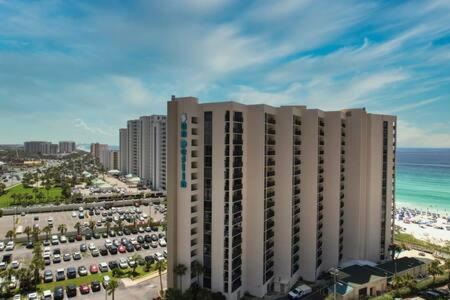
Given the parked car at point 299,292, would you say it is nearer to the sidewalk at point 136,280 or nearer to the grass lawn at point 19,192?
the sidewalk at point 136,280

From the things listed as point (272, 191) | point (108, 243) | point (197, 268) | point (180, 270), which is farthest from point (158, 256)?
point (272, 191)

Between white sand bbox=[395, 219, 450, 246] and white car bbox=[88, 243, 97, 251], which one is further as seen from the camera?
white sand bbox=[395, 219, 450, 246]

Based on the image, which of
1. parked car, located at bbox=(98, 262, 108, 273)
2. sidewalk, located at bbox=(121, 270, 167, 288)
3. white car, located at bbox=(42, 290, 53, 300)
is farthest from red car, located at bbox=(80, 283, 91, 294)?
parked car, located at bbox=(98, 262, 108, 273)

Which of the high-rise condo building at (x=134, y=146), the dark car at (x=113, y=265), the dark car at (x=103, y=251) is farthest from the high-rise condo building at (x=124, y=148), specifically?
the dark car at (x=113, y=265)

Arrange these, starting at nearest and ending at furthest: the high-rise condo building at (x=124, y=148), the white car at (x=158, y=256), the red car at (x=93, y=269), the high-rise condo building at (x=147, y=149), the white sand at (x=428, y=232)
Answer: the red car at (x=93, y=269)
the white car at (x=158, y=256)
the white sand at (x=428, y=232)
the high-rise condo building at (x=147, y=149)
the high-rise condo building at (x=124, y=148)

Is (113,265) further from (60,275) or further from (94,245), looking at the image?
(94,245)

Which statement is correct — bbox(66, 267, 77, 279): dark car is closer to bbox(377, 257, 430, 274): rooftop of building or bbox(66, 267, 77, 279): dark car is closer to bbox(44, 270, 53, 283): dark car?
bbox(44, 270, 53, 283): dark car
